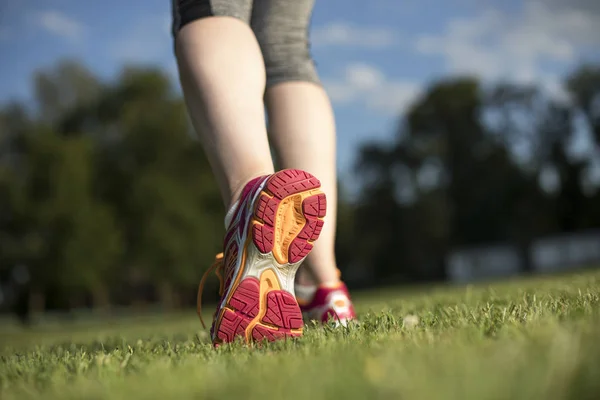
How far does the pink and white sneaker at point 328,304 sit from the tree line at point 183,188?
78.9 ft

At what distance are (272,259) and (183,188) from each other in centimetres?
2579

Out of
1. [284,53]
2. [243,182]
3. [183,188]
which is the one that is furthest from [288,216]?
[183,188]

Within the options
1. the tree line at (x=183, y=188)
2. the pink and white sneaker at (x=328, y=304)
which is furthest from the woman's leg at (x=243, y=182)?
the tree line at (x=183, y=188)

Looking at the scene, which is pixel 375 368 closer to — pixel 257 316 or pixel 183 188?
pixel 257 316

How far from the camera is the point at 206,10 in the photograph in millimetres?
2098

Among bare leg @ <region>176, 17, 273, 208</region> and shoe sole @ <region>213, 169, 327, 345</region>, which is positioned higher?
bare leg @ <region>176, 17, 273, 208</region>

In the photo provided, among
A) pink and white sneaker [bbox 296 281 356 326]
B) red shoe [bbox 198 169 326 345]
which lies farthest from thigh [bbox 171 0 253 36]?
pink and white sneaker [bbox 296 281 356 326]

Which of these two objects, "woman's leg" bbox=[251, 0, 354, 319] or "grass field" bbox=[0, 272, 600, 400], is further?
"woman's leg" bbox=[251, 0, 354, 319]

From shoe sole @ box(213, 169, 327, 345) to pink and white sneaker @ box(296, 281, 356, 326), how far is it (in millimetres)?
517

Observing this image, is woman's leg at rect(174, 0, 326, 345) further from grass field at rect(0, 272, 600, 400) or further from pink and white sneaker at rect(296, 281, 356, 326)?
pink and white sneaker at rect(296, 281, 356, 326)

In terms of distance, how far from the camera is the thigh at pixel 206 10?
210 centimetres

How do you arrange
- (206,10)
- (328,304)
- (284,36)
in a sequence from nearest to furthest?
(206,10) < (328,304) < (284,36)

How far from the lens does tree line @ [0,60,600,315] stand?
2600cm

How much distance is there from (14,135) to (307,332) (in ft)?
117
